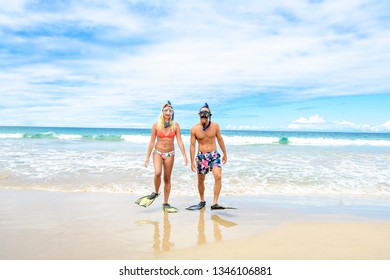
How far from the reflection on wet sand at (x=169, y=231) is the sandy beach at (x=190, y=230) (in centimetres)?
1

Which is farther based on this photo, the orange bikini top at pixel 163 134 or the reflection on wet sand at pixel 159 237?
the orange bikini top at pixel 163 134

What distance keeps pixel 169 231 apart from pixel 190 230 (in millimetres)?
341

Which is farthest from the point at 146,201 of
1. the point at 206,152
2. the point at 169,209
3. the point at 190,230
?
the point at 190,230

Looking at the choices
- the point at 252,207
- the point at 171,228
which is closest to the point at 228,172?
the point at 252,207

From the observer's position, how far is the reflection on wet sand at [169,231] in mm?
4555

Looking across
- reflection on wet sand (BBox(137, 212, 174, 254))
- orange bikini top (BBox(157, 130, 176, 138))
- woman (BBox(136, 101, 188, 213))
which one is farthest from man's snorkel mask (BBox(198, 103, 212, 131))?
reflection on wet sand (BBox(137, 212, 174, 254))

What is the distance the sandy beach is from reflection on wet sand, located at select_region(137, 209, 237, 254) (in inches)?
0.5

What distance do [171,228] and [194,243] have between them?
821 mm

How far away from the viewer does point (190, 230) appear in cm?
527

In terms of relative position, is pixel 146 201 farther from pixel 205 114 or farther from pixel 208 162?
pixel 205 114

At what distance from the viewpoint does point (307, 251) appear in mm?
4238

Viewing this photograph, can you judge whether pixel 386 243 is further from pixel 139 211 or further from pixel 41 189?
pixel 41 189

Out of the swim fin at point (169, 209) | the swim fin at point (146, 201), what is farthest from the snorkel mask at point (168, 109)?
the swim fin at point (169, 209)

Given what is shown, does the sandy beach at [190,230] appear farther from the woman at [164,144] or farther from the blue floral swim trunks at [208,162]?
the blue floral swim trunks at [208,162]
